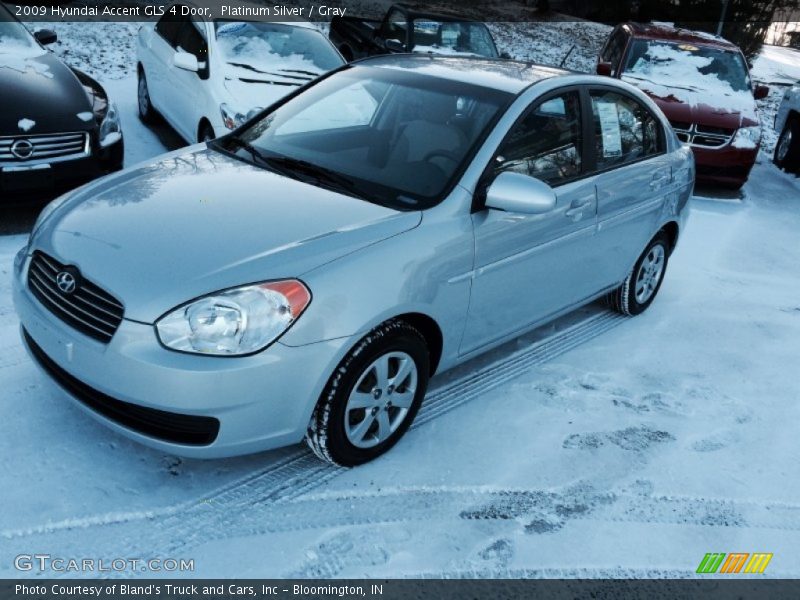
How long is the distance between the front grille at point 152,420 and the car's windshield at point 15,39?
4.30m

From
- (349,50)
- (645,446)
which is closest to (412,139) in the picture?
A: (645,446)

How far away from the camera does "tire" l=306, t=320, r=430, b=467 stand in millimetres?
2973

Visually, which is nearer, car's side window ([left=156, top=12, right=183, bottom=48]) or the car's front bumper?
the car's front bumper

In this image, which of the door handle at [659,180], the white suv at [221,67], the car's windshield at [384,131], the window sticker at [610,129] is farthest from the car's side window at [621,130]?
the white suv at [221,67]

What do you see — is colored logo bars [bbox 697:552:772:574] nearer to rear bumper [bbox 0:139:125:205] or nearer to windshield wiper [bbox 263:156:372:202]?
windshield wiper [bbox 263:156:372:202]

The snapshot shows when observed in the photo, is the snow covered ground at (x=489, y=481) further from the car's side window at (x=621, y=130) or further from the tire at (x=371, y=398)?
the car's side window at (x=621, y=130)

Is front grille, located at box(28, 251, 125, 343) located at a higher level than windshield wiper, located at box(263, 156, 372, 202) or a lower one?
lower

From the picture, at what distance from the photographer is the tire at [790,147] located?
10367mm

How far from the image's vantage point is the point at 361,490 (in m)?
3.14

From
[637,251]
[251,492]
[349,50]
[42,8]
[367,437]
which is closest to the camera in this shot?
[251,492]

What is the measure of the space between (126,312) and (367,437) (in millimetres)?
1159

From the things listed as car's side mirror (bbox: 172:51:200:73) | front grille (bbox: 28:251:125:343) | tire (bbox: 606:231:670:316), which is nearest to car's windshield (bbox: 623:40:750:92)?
tire (bbox: 606:231:670:316)

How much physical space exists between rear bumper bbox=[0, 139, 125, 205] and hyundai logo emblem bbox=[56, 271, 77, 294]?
254 centimetres

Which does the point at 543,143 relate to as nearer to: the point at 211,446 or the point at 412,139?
the point at 412,139
